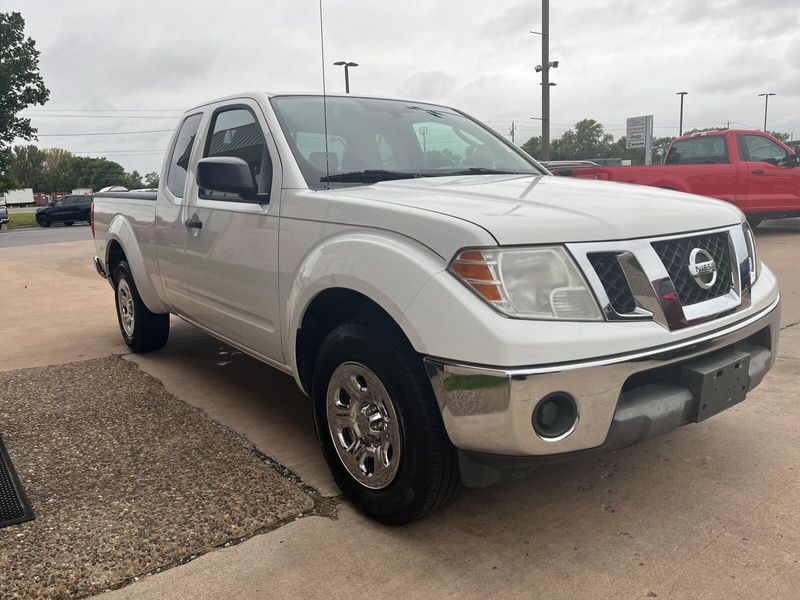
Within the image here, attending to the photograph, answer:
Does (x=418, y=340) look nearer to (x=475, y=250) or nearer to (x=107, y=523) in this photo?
(x=475, y=250)

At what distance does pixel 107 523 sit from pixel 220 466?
62 centimetres

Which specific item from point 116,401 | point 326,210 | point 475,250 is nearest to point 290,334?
point 326,210

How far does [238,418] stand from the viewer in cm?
395

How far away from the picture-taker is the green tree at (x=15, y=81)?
1583 inches

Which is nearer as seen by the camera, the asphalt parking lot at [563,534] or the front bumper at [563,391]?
the front bumper at [563,391]

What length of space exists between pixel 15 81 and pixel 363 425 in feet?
151

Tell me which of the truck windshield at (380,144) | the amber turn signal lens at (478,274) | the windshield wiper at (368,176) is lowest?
the amber turn signal lens at (478,274)

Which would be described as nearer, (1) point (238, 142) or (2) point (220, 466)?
(2) point (220, 466)

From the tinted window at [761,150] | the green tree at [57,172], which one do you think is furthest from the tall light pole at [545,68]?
the green tree at [57,172]

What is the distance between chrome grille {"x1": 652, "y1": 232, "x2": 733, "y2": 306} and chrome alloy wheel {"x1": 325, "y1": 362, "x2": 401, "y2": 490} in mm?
1094

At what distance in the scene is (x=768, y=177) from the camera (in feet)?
38.1

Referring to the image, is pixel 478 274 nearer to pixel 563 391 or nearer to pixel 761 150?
pixel 563 391

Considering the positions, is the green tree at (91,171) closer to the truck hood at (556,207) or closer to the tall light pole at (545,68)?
the tall light pole at (545,68)

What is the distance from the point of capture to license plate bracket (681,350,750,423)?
240 cm
